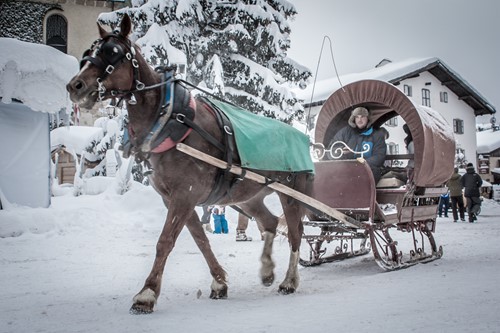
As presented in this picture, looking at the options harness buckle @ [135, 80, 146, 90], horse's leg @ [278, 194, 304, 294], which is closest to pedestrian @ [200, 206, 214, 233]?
horse's leg @ [278, 194, 304, 294]

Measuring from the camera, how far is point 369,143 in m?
7.12

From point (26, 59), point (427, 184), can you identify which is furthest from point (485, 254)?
point (26, 59)

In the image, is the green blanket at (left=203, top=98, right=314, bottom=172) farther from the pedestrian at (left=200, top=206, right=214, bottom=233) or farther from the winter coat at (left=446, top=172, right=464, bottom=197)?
the winter coat at (left=446, top=172, right=464, bottom=197)

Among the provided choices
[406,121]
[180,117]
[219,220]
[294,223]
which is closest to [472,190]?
[219,220]

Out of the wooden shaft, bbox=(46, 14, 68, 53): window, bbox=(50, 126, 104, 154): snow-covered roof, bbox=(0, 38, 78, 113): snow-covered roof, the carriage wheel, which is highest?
bbox=(46, 14, 68, 53): window

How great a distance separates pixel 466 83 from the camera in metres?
31.5

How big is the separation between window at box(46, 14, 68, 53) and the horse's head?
2698 cm

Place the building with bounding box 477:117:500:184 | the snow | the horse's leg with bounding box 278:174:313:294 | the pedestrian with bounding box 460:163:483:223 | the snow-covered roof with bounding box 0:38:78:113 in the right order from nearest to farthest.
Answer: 1. the horse's leg with bounding box 278:174:313:294
2. the snow-covered roof with bounding box 0:38:78:113
3. the snow
4. the pedestrian with bounding box 460:163:483:223
5. the building with bounding box 477:117:500:184

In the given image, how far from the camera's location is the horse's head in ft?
11.9

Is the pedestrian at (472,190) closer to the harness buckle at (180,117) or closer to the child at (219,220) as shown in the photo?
the child at (219,220)

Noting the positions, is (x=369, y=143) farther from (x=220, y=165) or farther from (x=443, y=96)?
(x=443, y=96)

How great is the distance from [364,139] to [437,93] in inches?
1071

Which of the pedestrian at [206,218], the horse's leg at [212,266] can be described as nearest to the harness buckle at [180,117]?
the horse's leg at [212,266]

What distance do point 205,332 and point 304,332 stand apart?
0.67m
